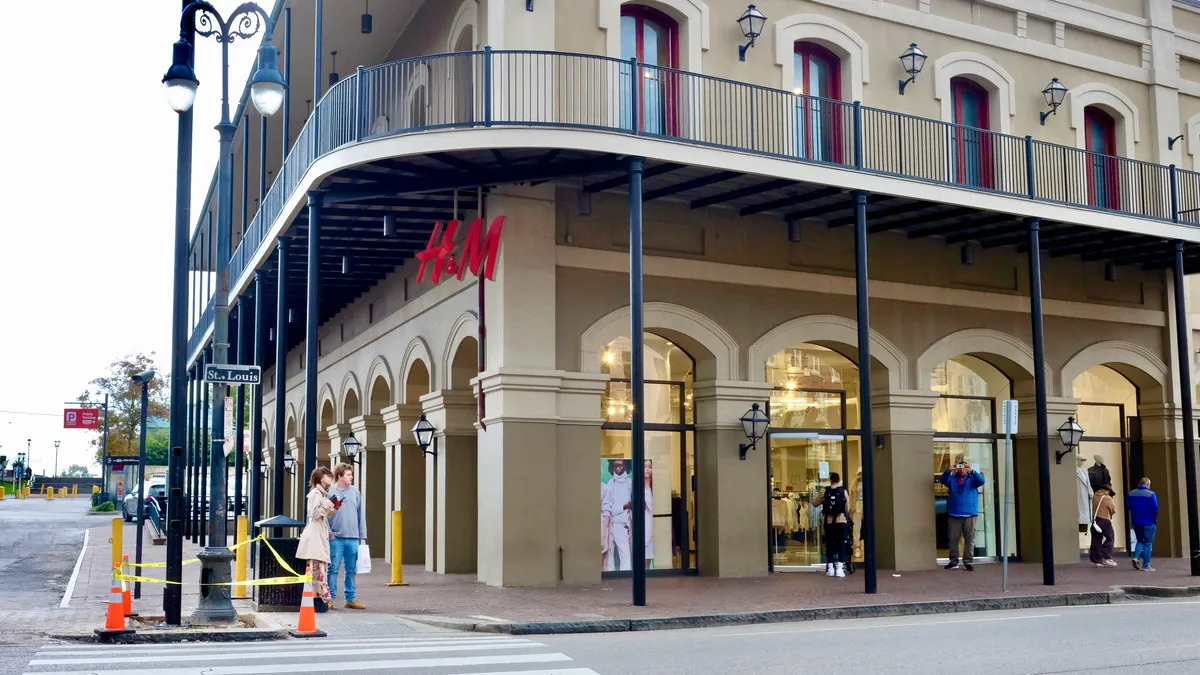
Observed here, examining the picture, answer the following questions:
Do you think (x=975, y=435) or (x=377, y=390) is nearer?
(x=975, y=435)

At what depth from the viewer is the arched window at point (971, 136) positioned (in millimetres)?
20438

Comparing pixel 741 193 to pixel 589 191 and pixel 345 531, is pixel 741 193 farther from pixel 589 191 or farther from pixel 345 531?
pixel 345 531

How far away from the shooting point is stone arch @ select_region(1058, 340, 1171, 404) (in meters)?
22.9

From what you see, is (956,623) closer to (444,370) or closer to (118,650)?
(118,650)

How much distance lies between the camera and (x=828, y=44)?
20297 millimetres

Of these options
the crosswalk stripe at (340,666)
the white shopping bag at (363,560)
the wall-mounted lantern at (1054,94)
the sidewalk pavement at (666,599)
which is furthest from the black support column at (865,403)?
the crosswalk stripe at (340,666)

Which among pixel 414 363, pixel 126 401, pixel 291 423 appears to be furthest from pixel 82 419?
pixel 414 363

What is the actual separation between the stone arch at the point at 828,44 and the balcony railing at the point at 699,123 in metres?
0.64

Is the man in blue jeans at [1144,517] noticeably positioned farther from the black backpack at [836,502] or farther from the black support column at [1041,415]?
the black backpack at [836,502]

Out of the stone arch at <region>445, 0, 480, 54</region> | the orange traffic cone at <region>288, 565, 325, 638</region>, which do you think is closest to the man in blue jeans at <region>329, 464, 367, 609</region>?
the orange traffic cone at <region>288, 565, 325, 638</region>

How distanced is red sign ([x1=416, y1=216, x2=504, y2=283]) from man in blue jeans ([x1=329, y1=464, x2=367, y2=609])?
13.1 ft

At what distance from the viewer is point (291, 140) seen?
29438 mm

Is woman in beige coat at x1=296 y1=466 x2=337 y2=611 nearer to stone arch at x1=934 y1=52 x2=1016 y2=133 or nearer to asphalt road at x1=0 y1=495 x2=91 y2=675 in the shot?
asphalt road at x1=0 y1=495 x2=91 y2=675

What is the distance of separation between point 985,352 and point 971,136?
3904 millimetres
